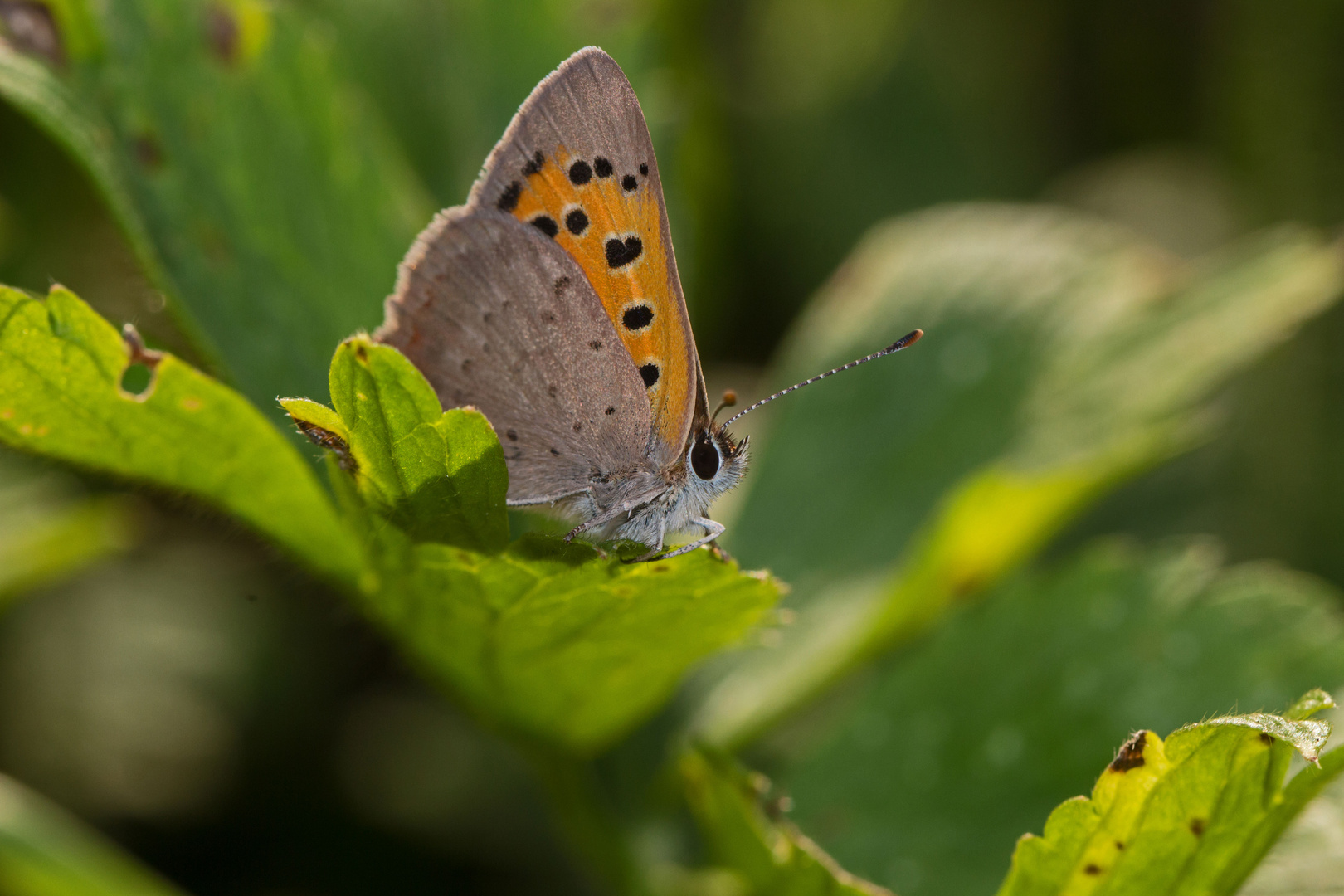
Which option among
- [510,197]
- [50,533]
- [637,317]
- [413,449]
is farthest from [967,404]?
[50,533]

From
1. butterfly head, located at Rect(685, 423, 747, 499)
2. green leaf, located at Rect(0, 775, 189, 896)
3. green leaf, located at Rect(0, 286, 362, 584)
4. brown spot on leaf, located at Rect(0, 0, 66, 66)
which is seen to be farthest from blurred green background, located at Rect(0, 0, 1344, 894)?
green leaf, located at Rect(0, 775, 189, 896)

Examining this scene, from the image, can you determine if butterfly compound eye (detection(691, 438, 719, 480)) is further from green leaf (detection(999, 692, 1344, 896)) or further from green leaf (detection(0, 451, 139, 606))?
green leaf (detection(0, 451, 139, 606))

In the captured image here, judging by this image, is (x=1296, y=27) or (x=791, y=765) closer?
(x=791, y=765)

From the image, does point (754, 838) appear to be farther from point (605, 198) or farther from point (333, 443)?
point (605, 198)

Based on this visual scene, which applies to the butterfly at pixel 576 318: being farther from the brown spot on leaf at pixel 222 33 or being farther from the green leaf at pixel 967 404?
the brown spot on leaf at pixel 222 33

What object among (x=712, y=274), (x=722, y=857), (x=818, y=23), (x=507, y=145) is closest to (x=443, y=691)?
(x=722, y=857)

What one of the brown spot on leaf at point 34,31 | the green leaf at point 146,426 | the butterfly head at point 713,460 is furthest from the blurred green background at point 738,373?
the butterfly head at point 713,460

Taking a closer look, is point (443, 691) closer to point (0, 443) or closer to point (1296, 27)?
point (0, 443)
